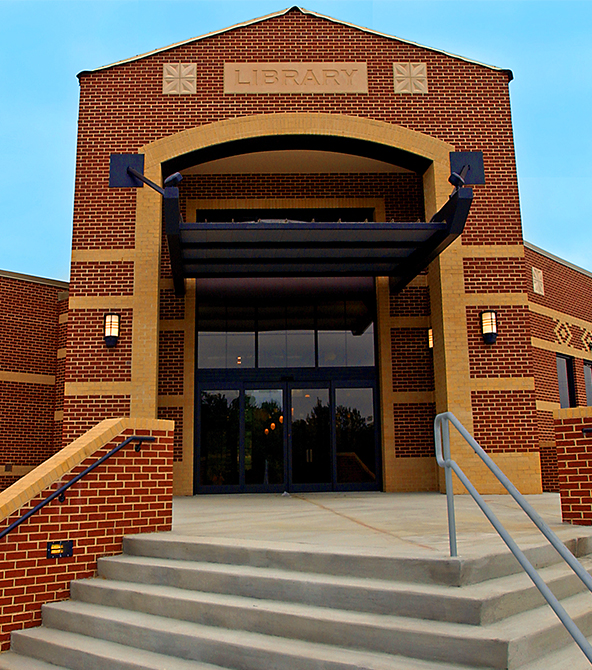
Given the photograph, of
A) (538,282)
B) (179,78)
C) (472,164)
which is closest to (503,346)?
(472,164)

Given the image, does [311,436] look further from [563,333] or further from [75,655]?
[75,655]

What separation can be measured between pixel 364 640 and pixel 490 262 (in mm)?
8978

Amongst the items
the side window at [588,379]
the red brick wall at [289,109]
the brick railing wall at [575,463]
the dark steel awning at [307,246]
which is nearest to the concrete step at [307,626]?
the brick railing wall at [575,463]

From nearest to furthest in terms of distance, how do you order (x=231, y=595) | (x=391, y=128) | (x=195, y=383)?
(x=231, y=595), (x=391, y=128), (x=195, y=383)

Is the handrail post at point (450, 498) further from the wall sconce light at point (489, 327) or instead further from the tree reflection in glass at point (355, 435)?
the tree reflection in glass at point (355, 435)

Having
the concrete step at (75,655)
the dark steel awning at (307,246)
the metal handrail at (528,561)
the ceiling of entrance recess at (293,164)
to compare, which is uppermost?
the ceiling of entrance recess at (293,164)

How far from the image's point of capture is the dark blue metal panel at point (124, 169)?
10.6 meters

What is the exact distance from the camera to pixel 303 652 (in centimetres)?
371

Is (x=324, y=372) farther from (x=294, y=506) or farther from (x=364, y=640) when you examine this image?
(x=364, y=640)

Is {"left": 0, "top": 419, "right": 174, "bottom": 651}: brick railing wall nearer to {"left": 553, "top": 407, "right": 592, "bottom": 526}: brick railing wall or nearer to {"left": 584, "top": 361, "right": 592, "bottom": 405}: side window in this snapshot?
{"left": 553, "top": 407, "right": 592, "bottom": 526}: brick railing wall

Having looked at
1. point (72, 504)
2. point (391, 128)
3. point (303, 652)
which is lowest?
point (303, 652)

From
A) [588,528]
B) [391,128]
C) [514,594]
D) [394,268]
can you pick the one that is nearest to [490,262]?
[394,268]

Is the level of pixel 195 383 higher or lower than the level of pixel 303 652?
higher

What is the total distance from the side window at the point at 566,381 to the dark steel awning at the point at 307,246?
6.80 metres
